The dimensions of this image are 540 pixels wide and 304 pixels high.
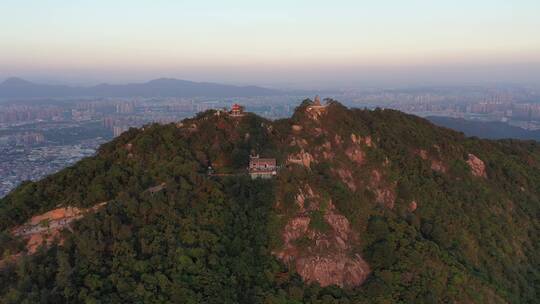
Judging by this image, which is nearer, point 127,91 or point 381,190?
point 381,190

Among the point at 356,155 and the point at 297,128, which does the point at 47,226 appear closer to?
the point at 297,128

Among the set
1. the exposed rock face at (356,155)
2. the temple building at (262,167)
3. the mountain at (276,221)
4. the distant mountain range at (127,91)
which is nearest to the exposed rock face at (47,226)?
the mountain at (276,221)

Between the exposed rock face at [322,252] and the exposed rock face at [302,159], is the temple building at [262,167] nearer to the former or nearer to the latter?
the exposed rock face at [302,159]

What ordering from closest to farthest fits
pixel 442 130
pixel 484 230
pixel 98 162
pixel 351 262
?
pixel 351 262, pixel 98 162, pixel 484 230, pixel 442 130

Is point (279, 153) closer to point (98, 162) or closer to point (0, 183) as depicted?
point (98, 162)

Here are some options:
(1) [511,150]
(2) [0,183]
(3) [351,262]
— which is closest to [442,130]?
(1) [511,150]

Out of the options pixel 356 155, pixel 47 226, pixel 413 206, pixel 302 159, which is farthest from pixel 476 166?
pixel 47 226
